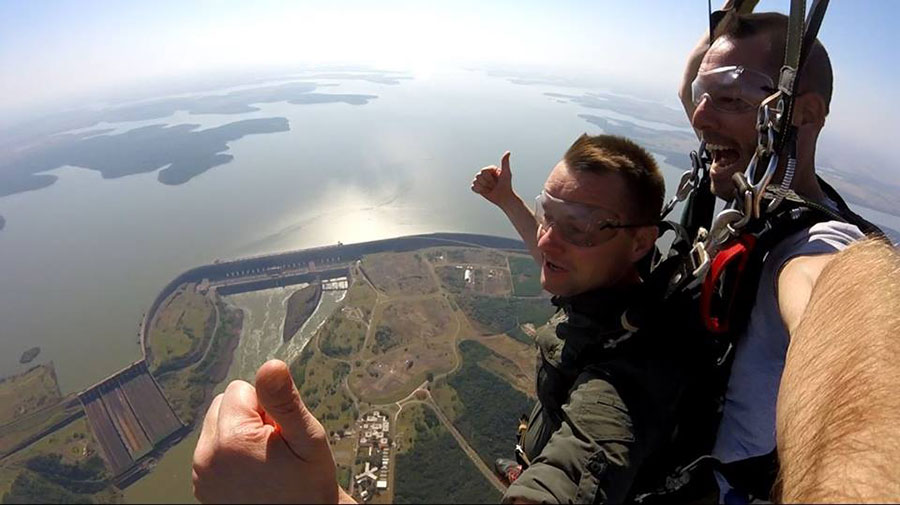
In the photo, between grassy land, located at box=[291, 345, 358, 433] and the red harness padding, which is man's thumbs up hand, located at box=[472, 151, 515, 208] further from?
grassy land, located at box=[291, 345, 358, 433]

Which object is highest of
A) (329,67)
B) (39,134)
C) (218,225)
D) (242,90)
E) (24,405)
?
(329,67)

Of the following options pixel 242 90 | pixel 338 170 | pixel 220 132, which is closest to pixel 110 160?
pixel 220 132

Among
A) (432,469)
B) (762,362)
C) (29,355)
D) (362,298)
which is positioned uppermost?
(762,362)

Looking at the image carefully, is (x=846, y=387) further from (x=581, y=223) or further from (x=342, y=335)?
(x=342, y=335)

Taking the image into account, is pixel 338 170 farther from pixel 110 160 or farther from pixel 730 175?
pixel 730 175

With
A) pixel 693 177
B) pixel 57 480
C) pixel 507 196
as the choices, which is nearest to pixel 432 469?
pixel 57 480

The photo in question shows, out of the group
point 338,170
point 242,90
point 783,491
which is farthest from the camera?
point 242,90

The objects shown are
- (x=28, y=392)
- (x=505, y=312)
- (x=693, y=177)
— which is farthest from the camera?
(x=505, y=312)
